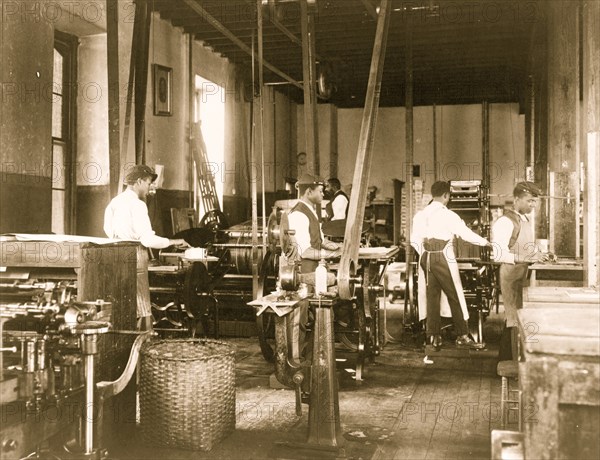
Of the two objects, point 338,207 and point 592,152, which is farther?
point 338,207

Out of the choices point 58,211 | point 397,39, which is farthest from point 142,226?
point 397,39

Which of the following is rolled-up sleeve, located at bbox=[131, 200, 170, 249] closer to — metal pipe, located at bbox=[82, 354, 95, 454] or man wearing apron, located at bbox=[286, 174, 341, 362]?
man wearing apron, located at bbox=[286, 174, 341, 362]

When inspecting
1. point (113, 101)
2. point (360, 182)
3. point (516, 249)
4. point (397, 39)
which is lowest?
point (516, 249)

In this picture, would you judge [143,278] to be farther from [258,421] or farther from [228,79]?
[228,79]

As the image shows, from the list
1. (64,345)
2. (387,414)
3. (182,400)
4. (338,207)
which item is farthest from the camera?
(338,207)

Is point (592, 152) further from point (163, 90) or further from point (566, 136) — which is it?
point (163, 90)

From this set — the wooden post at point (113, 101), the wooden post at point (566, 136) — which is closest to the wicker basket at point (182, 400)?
the wooden post at point (113, 101)

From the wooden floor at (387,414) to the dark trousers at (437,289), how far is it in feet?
1.10

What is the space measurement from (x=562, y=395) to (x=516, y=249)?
13.7 ft

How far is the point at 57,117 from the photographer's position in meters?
8.43

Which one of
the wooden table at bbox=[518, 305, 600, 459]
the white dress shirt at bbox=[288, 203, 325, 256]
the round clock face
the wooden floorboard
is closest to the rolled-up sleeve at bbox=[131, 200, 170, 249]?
the white dress shirt at bbox=[288, 203, 325, 256]

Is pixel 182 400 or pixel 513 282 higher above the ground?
pixel 513 282

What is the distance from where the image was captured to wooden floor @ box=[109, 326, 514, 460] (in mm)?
3992

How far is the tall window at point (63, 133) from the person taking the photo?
845cm
